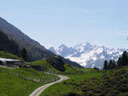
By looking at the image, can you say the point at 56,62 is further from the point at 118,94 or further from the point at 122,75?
the point at 118,94

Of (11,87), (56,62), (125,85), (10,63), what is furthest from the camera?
(56,62)

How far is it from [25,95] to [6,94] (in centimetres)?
465

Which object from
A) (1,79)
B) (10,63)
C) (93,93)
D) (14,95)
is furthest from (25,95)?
(10,63)

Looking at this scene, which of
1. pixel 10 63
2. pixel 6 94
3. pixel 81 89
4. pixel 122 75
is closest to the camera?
pixel 6 94

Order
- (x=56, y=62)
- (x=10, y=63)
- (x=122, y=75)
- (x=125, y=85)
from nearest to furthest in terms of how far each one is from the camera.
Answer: (x=125, y=85) → (x=122, y=75) → (x=10, y=63) → (x=56, y=62)

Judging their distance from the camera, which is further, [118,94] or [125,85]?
[125,85]

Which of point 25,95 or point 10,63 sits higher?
point 10,63

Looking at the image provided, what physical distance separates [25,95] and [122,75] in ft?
173

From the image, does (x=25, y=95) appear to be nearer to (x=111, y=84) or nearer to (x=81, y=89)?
(x=81, y=89)

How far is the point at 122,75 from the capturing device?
9412 cm

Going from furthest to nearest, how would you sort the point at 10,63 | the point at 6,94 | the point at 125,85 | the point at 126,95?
the point at 10,63, the point at 125,85, the point at 126,95, the point at 6,94

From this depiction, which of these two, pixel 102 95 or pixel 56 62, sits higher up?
pixel 56 62

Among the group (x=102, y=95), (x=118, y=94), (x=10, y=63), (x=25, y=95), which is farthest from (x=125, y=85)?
(x=10, y=63)

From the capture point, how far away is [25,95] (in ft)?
180
